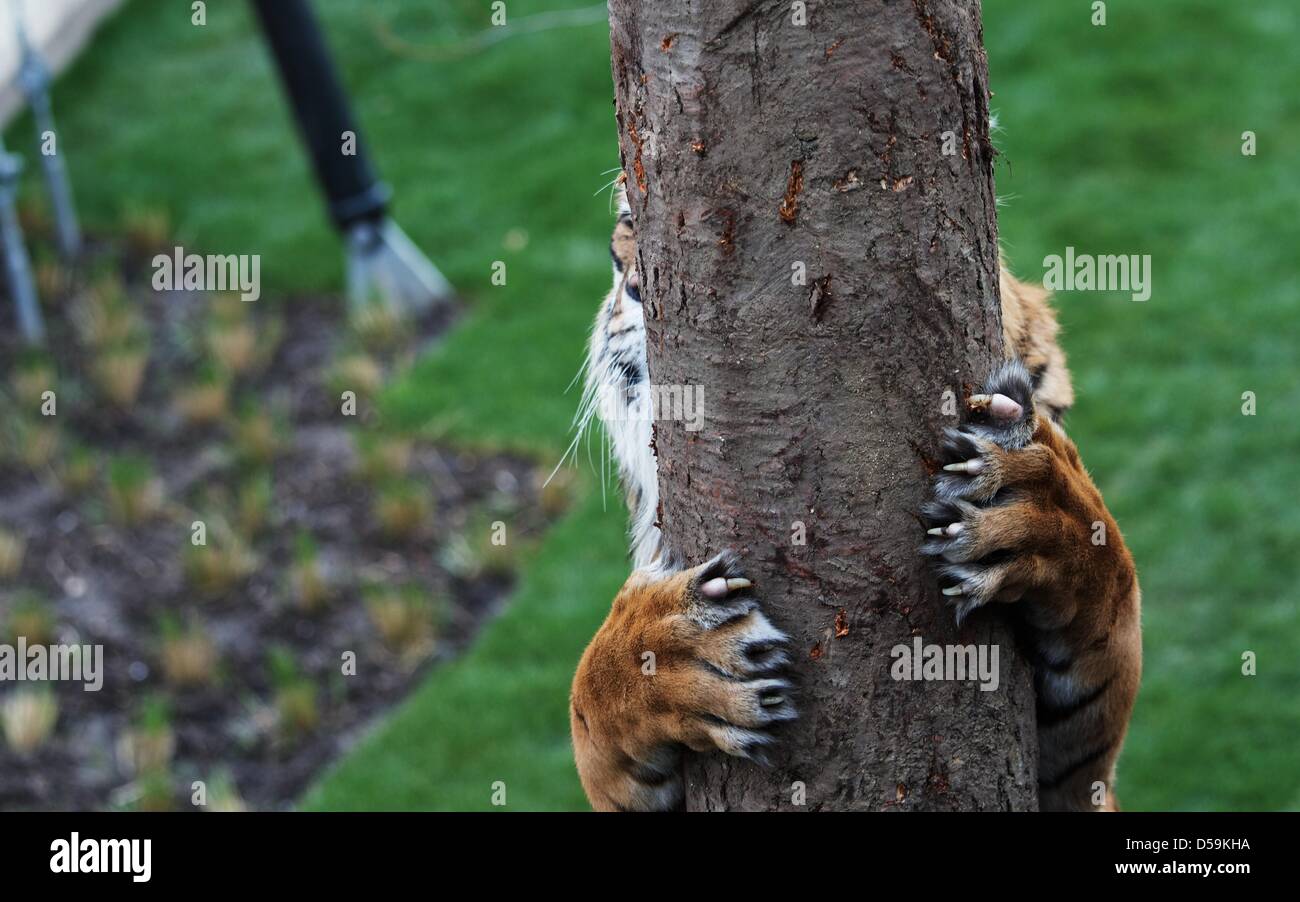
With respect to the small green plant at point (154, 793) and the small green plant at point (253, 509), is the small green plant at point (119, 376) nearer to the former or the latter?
the small green plant at point (253, 509)

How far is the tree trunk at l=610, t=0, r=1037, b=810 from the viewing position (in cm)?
202

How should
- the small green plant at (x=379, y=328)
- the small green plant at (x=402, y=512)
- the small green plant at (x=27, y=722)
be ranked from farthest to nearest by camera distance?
1. the small green plant at (x=379, y=328)
2. the small green plant at (x=402, y=512)
3. the small green plant at (x=27, y=722)

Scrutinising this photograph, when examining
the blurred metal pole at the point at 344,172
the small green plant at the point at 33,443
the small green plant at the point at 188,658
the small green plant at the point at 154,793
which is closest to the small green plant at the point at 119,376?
the small green plant at the point at 33,443

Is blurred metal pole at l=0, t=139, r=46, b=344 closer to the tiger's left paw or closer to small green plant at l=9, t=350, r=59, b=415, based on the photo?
small green plant at l=9, t=350, r=59, b=415

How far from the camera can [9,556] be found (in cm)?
680

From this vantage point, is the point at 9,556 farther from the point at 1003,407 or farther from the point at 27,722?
the point at 1003,407

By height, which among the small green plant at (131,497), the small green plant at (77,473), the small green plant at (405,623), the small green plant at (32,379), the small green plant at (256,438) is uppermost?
the small green plant at (32,379)

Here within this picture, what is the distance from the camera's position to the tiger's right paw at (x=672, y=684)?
2.29 m

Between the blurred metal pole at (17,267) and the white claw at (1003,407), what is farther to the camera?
the blurred metal pole at (17,267)

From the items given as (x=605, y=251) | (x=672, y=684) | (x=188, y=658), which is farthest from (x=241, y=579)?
(x=672, y=684)

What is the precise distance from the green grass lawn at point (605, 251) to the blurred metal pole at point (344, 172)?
398 mm

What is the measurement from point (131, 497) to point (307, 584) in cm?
127

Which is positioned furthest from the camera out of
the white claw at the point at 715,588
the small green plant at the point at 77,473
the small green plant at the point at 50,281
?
the small green plant at the point at 50,281
